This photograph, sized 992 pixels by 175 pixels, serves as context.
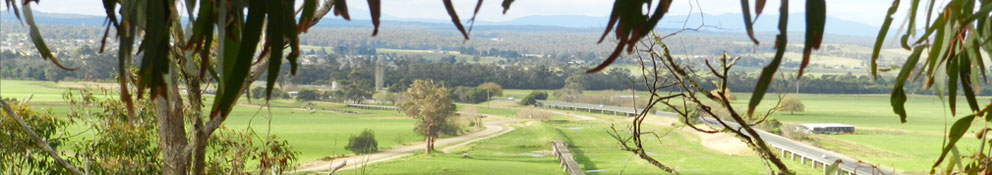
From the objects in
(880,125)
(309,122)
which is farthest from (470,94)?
(880,125)

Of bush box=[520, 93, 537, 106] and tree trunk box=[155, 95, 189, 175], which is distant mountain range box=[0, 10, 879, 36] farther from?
tree trunk box=[155, 95, 189, 175]

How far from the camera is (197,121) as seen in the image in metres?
3.21

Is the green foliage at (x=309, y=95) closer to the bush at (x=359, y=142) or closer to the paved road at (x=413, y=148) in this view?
the paved road at (x=413, y=148)

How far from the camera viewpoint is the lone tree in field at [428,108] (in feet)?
87.6

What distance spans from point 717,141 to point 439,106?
947cm

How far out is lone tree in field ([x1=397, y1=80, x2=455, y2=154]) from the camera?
2669cm

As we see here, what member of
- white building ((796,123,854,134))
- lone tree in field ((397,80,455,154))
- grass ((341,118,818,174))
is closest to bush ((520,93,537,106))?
grass ((341,118,818,174))

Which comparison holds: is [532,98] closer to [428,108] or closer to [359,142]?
[428,108]

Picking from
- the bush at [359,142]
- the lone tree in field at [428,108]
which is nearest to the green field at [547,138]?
the bush at [359,142]

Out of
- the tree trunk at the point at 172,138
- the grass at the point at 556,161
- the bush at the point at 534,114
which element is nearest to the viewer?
the tree trunk at the point at 172,138

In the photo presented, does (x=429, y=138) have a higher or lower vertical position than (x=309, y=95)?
lower

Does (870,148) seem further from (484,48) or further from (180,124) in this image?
(484,48)

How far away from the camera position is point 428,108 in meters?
27.5

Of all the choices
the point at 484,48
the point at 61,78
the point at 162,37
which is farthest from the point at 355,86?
the point at 162,37
